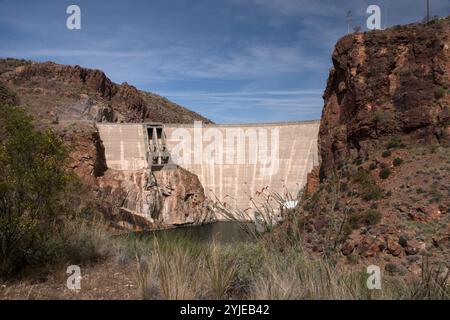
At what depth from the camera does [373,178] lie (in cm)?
2559

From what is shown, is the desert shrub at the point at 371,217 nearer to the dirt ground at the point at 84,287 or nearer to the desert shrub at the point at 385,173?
the desert shrub at the point at 385,173

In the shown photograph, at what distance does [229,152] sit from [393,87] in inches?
881

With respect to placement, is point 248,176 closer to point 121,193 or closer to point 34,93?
point 121,193

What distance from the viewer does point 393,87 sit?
29391 millimetres

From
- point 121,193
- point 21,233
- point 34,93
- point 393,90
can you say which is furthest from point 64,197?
point 34,93

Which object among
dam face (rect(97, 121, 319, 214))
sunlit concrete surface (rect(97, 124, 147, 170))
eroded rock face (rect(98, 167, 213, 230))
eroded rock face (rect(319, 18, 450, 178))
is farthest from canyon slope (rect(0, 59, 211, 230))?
eroded rock face (rect(319, 18, 450, 178))

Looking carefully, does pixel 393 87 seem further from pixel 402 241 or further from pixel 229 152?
pixel 229 152

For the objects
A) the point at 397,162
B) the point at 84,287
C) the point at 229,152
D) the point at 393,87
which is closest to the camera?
the point at 84,287

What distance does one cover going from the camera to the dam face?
43094 mm

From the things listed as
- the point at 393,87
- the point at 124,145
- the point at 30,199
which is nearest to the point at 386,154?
the point at 393,87

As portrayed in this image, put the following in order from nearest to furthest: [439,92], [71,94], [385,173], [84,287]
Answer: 1. [84,287]
2. [385,173]
3. [439,92]
4. [71,94]

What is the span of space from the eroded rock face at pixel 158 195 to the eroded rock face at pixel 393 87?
18.4 metres

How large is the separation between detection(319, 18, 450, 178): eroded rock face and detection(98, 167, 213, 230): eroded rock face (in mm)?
18369
